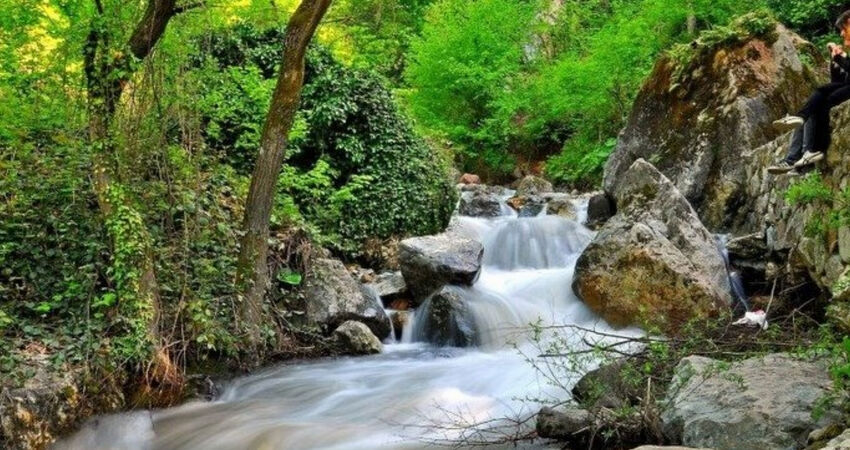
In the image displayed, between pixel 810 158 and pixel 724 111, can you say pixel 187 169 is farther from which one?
pixel 724 111

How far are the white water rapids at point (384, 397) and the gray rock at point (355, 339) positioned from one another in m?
0.15

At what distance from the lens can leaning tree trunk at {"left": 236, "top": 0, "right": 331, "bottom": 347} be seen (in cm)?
743

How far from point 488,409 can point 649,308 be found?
113 inches

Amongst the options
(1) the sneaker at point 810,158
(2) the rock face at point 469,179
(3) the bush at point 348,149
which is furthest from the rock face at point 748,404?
(2) the rock face at point 469,179

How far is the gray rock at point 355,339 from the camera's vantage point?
8.45m

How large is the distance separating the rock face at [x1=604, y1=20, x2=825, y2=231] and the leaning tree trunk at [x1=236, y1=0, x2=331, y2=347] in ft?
24.1

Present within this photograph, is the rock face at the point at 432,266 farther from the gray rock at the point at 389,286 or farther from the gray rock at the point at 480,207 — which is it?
A: the gray rock at the point at 480,207

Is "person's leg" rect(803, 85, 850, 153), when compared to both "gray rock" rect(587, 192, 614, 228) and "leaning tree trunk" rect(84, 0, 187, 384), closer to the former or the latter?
"leaning tree trunk" rect(84, 0, 187, 384)

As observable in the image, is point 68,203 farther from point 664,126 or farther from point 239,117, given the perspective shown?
point 664,126

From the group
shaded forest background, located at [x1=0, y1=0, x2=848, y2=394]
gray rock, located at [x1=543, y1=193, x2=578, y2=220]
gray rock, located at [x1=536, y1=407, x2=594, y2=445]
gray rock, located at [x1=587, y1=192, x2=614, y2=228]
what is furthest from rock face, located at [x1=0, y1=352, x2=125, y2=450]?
gray rock, located at [x1=543, y1=193, x2=578, y2=220]

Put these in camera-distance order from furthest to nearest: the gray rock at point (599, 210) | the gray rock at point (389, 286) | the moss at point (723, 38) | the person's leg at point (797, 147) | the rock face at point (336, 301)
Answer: the gray rock at point (599, 210) < the moss at point (723, 38) < the gray rock at point (389, 286) < the rock face at point (336, 301) < the person's leg at point (797, 147)

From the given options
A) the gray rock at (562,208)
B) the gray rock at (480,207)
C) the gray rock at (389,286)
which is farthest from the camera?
the gray rock at (480,207)

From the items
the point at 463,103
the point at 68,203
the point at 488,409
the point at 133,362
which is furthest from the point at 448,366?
the point at 463,103

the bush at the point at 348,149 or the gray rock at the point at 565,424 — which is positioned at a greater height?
the bush at the point at 348,149
